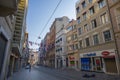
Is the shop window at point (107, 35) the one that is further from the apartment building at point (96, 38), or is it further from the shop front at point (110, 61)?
the shop front at point (110, 61)

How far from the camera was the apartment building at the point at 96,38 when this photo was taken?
17.2 metres

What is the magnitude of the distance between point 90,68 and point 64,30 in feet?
68.9

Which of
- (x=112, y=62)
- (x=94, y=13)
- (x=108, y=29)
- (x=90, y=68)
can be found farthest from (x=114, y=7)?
(x=90, y=68)

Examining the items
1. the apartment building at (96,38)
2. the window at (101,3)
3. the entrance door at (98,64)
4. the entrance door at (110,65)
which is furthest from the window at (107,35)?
the window at (101,3)

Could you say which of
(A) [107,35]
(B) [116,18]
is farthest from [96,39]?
(B) [116,18]

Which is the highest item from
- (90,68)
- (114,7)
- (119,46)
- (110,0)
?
(110,0)

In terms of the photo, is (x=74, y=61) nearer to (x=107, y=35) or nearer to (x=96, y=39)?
(x=96, y=39)

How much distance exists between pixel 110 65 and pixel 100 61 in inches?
88.5

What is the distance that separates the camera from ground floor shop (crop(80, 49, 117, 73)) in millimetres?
16761

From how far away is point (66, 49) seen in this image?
37344 mm

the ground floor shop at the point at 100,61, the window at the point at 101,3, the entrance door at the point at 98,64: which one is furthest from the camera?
the window at the point at 101,3

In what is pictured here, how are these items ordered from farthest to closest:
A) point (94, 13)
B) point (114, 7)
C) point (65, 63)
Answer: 1. point (65, 63)
2. point (94, 13)
3. point (114, 7)

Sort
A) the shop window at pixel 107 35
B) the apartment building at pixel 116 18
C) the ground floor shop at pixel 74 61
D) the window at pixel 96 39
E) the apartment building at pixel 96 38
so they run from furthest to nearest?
the ground floor shop at pixel 74 61
the window at pixel 96 39
the shop window at pixel 107 35
the apartment building at pixel 96 38
the apartment building at pixel 116 18

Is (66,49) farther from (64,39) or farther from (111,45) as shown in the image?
(111,45)
